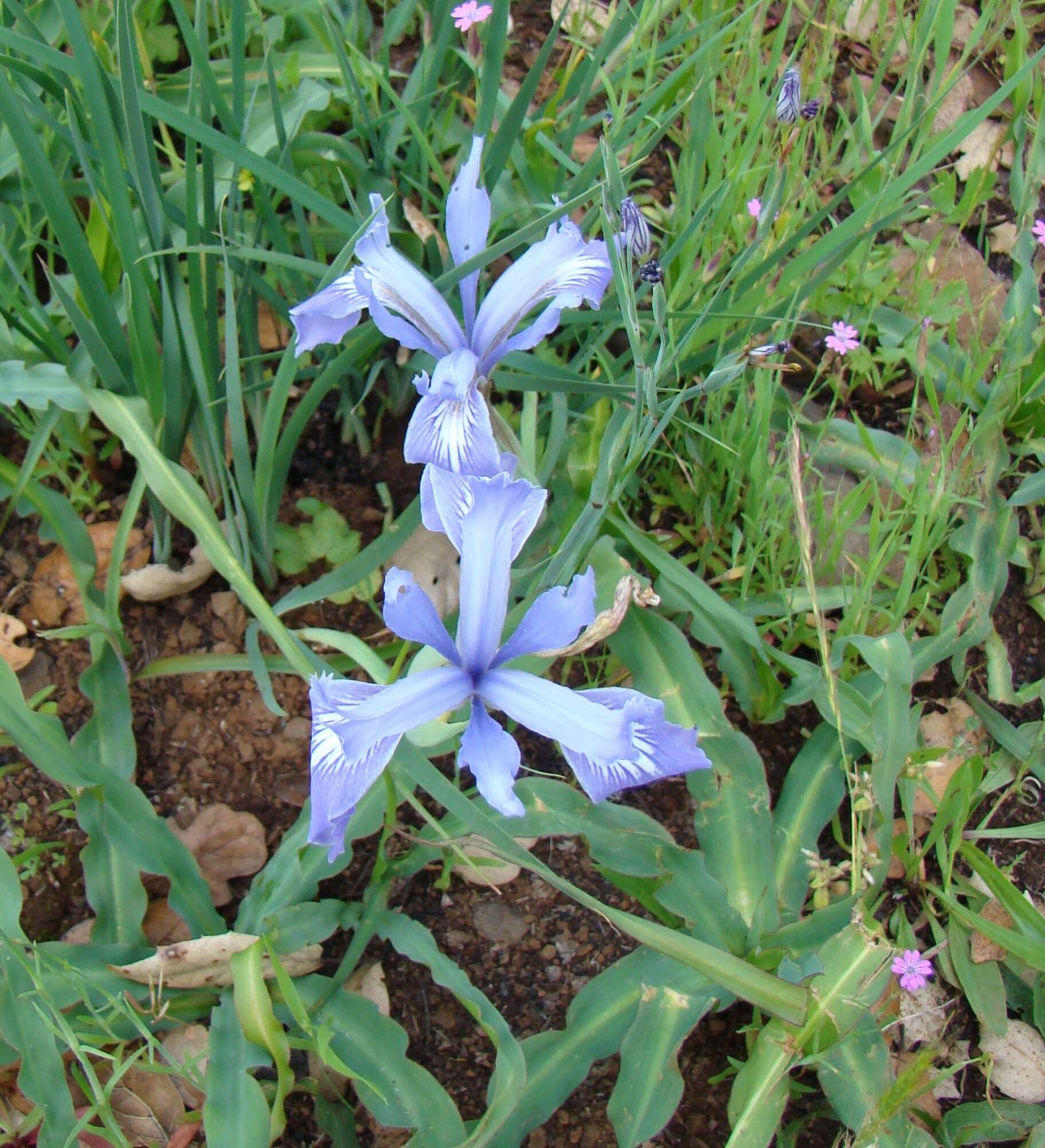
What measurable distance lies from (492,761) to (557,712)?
0.09 m

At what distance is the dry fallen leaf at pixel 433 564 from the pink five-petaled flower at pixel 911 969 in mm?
869

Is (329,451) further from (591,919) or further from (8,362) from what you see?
(591,919)

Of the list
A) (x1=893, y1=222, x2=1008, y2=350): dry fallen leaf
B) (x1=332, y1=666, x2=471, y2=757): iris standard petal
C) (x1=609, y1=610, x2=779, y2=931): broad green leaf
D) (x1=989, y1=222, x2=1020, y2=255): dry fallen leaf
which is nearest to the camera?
(x1=332, y1=666, x2=471, y2=757): iris standard petal

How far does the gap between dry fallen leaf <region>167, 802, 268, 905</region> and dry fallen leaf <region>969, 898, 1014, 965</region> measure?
1124 millimetres

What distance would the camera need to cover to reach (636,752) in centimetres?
108

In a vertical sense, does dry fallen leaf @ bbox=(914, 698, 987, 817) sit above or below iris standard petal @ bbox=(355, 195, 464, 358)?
below

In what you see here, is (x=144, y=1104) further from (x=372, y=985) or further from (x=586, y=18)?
(x=586, y=18)

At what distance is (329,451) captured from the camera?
6.19ft

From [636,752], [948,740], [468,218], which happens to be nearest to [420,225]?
[468,218]

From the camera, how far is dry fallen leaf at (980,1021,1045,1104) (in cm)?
149

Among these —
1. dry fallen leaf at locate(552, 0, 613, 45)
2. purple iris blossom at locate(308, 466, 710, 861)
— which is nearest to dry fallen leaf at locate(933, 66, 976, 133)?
dry fallen leaf at locate(552, 0, 613, 45)

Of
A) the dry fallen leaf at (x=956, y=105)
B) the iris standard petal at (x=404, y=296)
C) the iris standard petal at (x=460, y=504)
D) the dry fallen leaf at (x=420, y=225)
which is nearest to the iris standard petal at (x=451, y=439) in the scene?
the iris standard petal at (x=460, y=504)

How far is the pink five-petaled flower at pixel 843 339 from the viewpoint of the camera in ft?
5.57

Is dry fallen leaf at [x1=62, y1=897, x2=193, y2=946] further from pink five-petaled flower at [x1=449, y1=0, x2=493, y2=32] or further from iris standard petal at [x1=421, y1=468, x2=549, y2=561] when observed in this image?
pink five-petaled flower at [x1=449, y1=0, x2=493, y2=32]
